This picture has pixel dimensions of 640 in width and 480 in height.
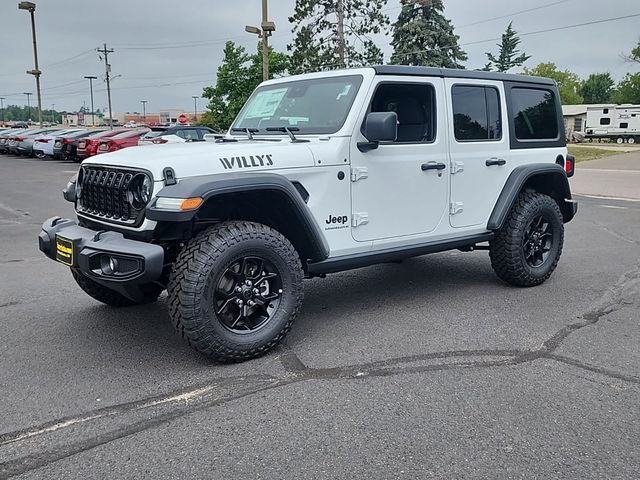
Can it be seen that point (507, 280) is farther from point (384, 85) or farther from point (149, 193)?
point (149, 193)

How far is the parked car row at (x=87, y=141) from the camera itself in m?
19.5

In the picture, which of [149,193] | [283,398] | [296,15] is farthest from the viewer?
[296,15]

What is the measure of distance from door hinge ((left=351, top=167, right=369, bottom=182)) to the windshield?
0.34 metres

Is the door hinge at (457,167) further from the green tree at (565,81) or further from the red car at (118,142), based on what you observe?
the green tree at (565,81)

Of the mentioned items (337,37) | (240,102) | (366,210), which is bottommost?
(366,210)

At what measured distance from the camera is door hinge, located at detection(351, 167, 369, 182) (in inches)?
174

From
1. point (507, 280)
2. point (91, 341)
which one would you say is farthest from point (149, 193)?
point (507, 280)

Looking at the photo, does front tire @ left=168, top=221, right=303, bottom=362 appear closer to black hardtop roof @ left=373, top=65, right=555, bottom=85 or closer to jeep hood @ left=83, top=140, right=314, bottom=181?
jeep hood @ left=83, top=140, right=314, bottom=181

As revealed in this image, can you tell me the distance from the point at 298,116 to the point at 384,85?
0.73 m

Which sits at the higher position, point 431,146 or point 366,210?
point 431,146

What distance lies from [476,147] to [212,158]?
256cm

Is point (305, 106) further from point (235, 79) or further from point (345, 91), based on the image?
point (235, 79)

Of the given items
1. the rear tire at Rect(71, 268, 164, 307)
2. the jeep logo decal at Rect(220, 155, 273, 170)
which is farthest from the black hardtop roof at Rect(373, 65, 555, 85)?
the rear tire at Rect(71, 268, 164, 307)

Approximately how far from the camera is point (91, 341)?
4.35 meters
